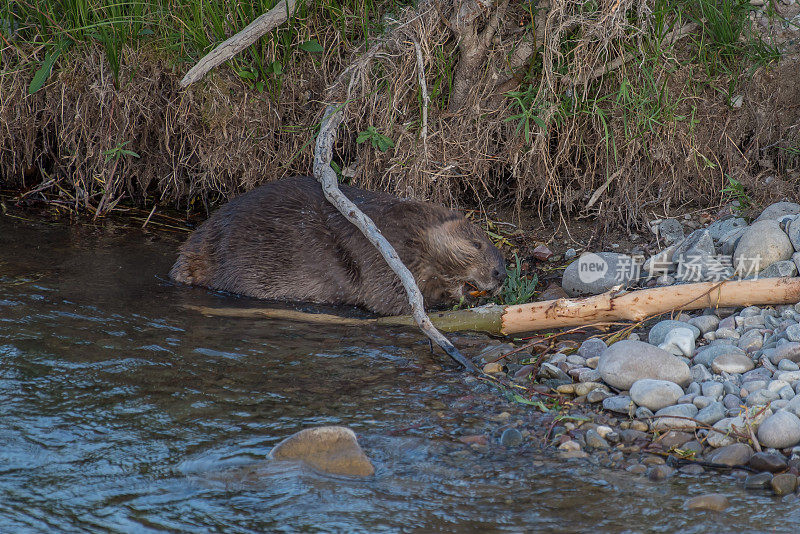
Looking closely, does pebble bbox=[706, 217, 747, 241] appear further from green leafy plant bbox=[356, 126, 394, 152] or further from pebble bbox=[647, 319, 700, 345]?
green leafy plant bbox=[356, 126, 394, 152]

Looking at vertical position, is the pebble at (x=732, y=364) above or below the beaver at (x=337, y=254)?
below

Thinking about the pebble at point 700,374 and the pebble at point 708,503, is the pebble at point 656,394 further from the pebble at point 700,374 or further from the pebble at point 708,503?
the pebble at point 708,503

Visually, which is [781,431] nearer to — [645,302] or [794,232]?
[645,302]

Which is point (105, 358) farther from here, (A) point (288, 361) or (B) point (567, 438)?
(B) point (567, 438)

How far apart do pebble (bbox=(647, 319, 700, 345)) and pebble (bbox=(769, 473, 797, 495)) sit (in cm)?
123

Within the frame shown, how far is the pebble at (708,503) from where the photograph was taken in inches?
112

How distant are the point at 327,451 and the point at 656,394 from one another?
55.2 inches

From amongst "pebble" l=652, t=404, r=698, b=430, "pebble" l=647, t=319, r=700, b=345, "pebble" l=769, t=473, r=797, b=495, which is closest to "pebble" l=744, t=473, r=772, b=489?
"pebble" l=769, t=473, r=797, b=495

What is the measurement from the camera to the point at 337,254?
5230 millimetres

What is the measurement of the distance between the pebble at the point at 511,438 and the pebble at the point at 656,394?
0.56 m

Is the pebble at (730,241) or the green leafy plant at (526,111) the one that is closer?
the pebble at (730,241)

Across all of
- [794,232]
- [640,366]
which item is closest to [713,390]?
[640,366]

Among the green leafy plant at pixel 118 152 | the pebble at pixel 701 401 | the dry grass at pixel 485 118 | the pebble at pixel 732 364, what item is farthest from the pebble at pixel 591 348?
the green leafy plant at pixel 118 152

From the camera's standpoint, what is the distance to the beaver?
5172mm
